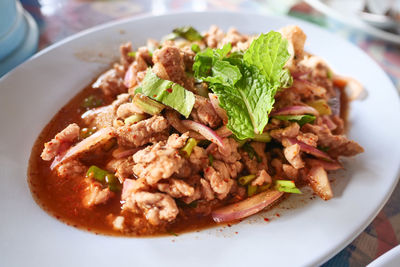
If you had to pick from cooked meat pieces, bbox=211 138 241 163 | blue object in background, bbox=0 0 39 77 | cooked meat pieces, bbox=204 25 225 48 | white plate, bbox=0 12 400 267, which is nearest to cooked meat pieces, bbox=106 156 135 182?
white plate, bbox=0 12 400 267

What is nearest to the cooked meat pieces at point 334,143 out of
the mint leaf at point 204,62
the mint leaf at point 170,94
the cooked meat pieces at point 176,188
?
the mint leaf at point 204,62

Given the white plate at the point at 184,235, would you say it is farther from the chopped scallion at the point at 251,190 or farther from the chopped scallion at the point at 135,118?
the chopped scallion at the point at 135,118

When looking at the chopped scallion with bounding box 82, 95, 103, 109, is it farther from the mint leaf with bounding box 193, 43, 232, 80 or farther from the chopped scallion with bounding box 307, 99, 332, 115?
the chopped scallion with bounding box 307, 99, 332, 115

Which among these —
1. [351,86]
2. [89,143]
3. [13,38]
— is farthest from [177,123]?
[13,38]

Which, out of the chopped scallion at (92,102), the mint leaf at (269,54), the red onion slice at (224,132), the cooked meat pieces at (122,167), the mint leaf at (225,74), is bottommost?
the cooked meat pieces at (122,167)

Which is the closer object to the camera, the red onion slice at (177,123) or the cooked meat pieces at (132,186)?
the cooked meat pieces at (132,186)

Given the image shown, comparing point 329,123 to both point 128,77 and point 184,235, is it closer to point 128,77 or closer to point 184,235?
point 184,235
